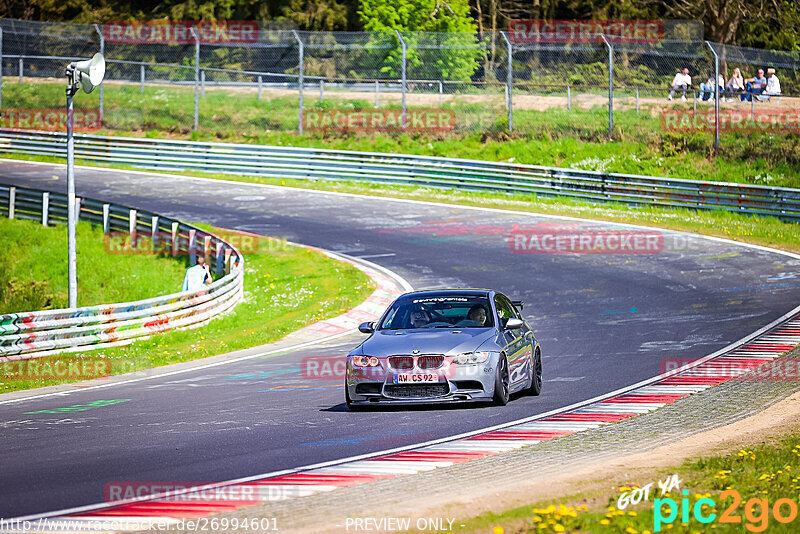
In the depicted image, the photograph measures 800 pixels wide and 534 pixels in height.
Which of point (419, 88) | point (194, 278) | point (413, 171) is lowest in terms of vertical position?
point (194, 278)

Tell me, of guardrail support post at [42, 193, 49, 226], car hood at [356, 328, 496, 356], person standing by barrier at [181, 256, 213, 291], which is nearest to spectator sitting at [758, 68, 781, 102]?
person standing by barrier at [181, 256, 213, 291]

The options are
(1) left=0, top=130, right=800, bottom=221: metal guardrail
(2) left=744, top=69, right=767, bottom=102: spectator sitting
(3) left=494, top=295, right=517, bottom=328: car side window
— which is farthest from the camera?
(2) left=744, top=69, right=767, bottom=102: spectator sitting

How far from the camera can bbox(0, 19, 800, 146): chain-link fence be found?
35906 mm

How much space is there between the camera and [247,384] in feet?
49.0

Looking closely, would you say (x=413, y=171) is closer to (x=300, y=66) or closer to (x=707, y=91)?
(x=300, y=66)

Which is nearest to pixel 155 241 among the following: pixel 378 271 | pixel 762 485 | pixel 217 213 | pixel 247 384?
pixel 217 213

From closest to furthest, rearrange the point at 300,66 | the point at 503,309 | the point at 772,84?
the point at 503,309
the point at 772,84
the point at 300,66

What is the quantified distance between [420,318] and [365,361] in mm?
1318

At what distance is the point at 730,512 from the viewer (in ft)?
24.1

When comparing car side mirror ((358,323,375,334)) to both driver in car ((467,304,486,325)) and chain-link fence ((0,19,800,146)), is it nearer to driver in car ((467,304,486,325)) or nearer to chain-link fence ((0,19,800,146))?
driver in car ((467,304,486,325))

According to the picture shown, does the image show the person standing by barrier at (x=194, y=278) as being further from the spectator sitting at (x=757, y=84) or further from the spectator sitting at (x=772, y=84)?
the spectator sitting at (x=757, y=84)

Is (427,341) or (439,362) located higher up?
(427,341)

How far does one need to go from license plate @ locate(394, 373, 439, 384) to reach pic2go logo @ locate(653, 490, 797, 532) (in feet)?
14.6

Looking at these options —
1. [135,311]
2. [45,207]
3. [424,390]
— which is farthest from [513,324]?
[45,207]
